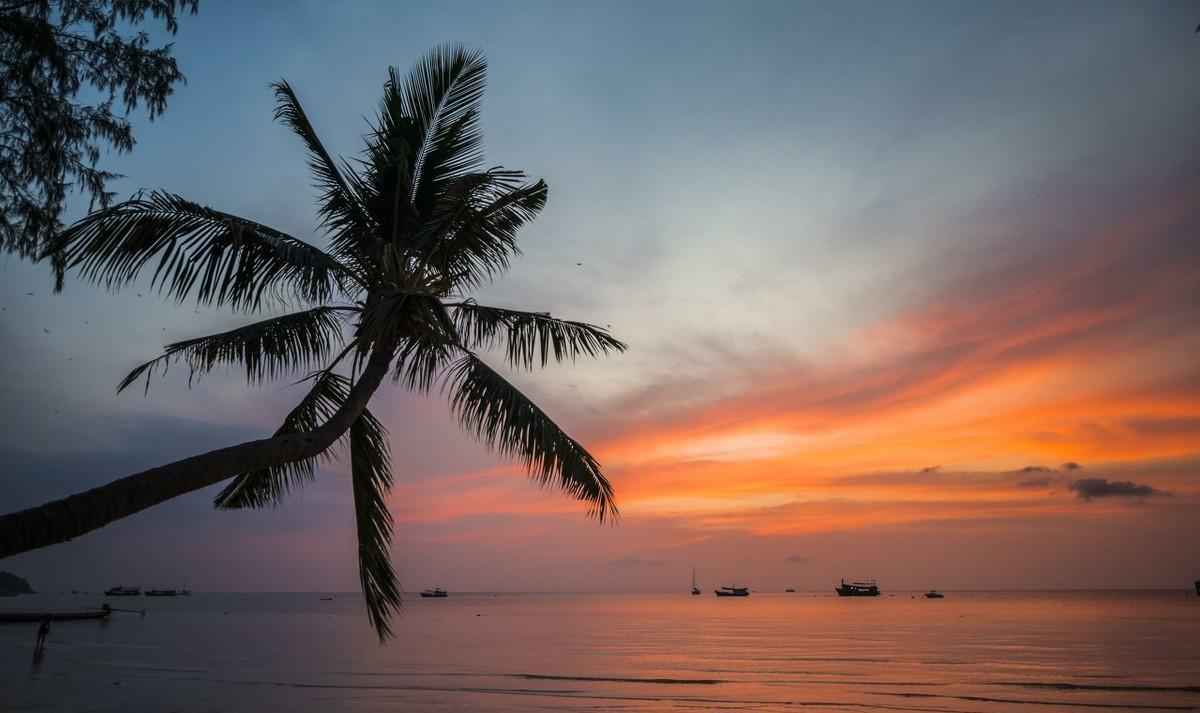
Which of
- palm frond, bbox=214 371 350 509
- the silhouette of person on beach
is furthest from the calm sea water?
palm frond, bbox=214 371 350 509

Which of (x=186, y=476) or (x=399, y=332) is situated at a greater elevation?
(x=399, y=332)

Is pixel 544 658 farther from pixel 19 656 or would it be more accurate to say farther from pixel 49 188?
pixel 49 188

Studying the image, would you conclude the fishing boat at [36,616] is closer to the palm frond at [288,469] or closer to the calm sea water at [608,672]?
the calm sea water at [608,672]

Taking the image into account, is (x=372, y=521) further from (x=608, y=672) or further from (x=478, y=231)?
(x=608, y=672)

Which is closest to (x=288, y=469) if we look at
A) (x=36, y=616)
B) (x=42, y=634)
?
(x=42, y=634)

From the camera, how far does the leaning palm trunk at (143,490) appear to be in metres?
4.29

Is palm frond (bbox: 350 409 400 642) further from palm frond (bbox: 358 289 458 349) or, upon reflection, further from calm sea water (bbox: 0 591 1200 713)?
calm sea water (bbox: 0 591 1200 713)

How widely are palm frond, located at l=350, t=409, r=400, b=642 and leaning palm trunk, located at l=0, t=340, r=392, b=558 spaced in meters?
1.61

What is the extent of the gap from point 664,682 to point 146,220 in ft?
75.3

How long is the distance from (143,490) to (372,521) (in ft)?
10.9

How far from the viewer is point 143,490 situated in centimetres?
491

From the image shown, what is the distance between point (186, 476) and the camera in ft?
17.0

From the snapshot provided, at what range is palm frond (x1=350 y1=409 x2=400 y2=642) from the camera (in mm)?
8031

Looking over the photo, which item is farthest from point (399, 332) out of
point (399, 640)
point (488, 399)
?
point (399, 640)
